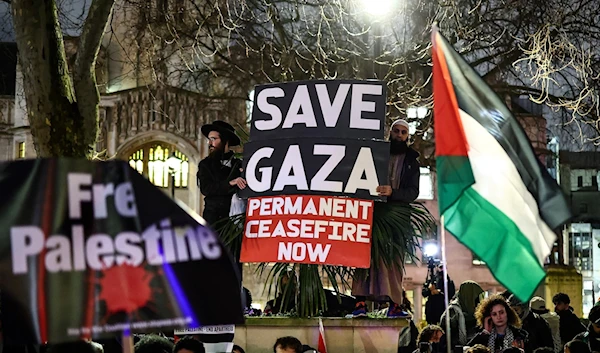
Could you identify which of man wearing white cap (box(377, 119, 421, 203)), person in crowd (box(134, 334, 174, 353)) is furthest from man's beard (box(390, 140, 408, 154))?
person in crowd (box(134, 334, 174, 353))

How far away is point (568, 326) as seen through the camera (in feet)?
35.4

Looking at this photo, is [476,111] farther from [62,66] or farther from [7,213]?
[62,66]

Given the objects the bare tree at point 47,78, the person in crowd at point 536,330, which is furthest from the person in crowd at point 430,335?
the bare tree at point 47,78

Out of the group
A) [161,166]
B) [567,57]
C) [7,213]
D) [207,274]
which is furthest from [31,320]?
[161,166]

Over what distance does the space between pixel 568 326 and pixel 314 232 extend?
3.98 m

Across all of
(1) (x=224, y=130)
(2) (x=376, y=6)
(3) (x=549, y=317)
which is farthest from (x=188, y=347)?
(2) (x=376, y=6)

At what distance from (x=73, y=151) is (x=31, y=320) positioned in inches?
255

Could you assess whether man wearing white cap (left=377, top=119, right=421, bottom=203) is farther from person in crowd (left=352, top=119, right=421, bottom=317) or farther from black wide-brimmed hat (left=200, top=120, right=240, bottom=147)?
black wide-brimmed hat (left=200, top=120, right=240, bottom=147)

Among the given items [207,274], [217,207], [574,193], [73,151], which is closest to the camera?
[207,274]

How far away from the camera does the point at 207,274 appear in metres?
4.25

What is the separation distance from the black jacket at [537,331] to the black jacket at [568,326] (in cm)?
108

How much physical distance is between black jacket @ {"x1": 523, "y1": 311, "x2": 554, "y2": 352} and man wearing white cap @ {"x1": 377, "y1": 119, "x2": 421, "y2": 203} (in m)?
2.00

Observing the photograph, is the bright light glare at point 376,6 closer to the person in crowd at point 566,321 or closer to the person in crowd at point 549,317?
the person in crowd at point 549,317

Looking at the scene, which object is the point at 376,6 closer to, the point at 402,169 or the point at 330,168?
the point at 402,169
